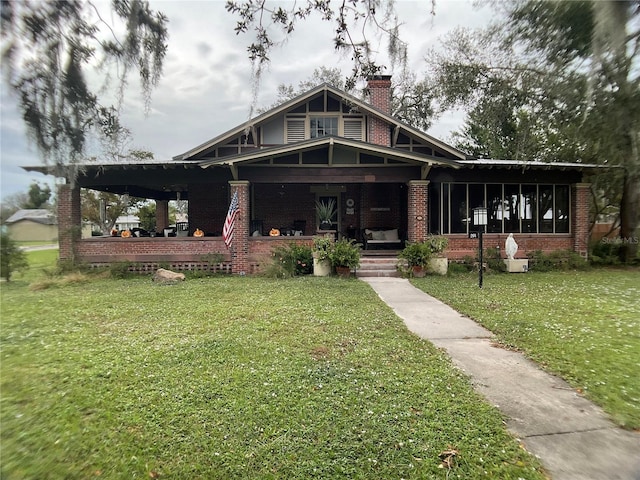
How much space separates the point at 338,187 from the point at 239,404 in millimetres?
12788

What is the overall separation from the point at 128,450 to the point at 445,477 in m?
2.23

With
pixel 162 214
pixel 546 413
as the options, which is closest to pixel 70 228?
pixel 162 214

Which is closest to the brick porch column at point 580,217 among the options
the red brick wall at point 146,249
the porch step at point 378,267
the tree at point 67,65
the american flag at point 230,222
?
the porch step at point 378,267

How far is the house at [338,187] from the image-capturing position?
12.0m

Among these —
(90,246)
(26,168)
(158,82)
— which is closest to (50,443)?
(26,168)

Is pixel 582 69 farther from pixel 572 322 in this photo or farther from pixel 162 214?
pixel 162 214

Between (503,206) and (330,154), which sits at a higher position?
(330,154)

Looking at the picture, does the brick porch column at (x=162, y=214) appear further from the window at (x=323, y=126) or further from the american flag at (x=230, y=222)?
the window at (x=323, y=126)

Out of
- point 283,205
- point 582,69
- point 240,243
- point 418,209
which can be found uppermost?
point 283,205

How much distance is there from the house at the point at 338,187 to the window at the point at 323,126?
4 cm

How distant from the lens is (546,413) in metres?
3.31

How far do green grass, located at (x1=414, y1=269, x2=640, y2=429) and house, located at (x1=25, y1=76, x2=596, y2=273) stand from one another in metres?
2.87

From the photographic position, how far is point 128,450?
8.77 feet

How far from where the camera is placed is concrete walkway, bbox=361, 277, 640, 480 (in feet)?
8.57
